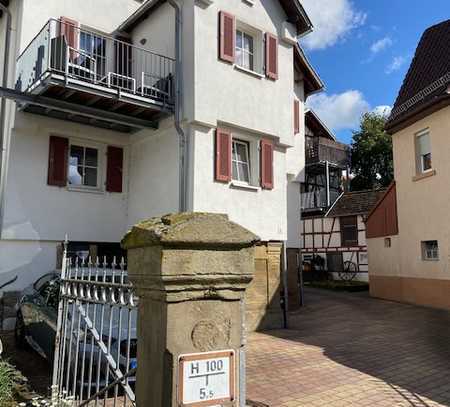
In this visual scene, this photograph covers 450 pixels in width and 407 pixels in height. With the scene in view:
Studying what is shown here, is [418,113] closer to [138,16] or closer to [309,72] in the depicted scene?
[309,72]

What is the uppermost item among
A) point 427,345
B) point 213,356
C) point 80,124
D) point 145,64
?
point 145,64

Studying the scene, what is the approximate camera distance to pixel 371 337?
33.9ft

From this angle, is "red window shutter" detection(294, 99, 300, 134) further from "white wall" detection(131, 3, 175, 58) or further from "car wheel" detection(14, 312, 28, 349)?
"car wheel" detection(14, 312, 28, 349)

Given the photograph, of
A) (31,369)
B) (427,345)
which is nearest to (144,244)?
(31,369)

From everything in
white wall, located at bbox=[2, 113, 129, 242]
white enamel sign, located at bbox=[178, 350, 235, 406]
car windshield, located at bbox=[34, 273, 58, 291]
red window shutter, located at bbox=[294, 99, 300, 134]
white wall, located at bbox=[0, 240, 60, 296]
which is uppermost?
red window shutter, located at bbox=[294, 99, 300, 134]

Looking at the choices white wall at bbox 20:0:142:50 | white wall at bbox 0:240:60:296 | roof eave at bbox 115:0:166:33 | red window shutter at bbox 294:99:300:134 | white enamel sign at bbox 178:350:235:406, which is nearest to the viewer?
white enamel sign at bbox 178:350:235:406

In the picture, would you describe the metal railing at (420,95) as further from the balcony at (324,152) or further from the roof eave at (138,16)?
the balcony at (324,152)

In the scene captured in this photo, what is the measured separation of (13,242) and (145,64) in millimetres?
5647

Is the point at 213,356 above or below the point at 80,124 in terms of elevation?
below

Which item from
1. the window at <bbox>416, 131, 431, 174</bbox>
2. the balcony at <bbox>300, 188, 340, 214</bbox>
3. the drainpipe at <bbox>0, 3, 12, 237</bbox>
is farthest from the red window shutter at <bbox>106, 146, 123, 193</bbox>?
the balcony at <bbox>300, 188, 340, 214</bbox>

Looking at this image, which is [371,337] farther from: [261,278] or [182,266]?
[182,266]

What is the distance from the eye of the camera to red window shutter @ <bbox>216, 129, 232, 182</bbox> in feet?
37.7

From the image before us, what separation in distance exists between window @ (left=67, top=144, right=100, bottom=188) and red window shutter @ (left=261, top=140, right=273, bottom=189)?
14.4ft

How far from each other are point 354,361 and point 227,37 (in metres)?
Answer: 8.11
